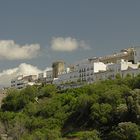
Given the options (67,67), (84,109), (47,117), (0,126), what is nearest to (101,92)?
(84,109)

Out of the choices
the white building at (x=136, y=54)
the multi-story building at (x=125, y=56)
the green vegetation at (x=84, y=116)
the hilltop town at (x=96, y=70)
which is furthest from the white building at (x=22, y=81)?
the green vegetation at (x=84, y=116)

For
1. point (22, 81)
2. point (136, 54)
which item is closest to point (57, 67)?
point (22, 81)

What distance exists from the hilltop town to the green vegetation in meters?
10.6

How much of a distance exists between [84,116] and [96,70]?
3033 centimetres

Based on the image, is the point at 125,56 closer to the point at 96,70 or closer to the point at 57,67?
the point at 96,70

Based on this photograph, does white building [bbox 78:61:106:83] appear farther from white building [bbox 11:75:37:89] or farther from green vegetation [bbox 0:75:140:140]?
white building [bbox 11:75:37:89]

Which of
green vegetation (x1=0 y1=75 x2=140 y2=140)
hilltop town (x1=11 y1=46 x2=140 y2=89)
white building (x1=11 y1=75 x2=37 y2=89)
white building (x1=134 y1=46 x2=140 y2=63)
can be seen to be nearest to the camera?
green vegetation (x1=0 y1=75 x2=140 y2=140)

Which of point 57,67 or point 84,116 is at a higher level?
point 57,67

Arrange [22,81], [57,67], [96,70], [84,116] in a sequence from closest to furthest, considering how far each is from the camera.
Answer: [84,116], [96,70], [57,67], [22,81]

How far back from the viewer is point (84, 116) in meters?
74.1

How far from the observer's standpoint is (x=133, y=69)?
9506 centimetres

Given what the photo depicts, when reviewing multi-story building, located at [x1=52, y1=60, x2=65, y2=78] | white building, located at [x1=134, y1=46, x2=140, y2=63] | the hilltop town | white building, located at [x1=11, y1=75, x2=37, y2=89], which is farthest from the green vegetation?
white building, located at [x1=11, y1=75, x2=37, y2=89]

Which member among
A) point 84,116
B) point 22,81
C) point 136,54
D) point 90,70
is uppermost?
point 136,54

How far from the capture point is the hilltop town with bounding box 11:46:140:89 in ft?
325
